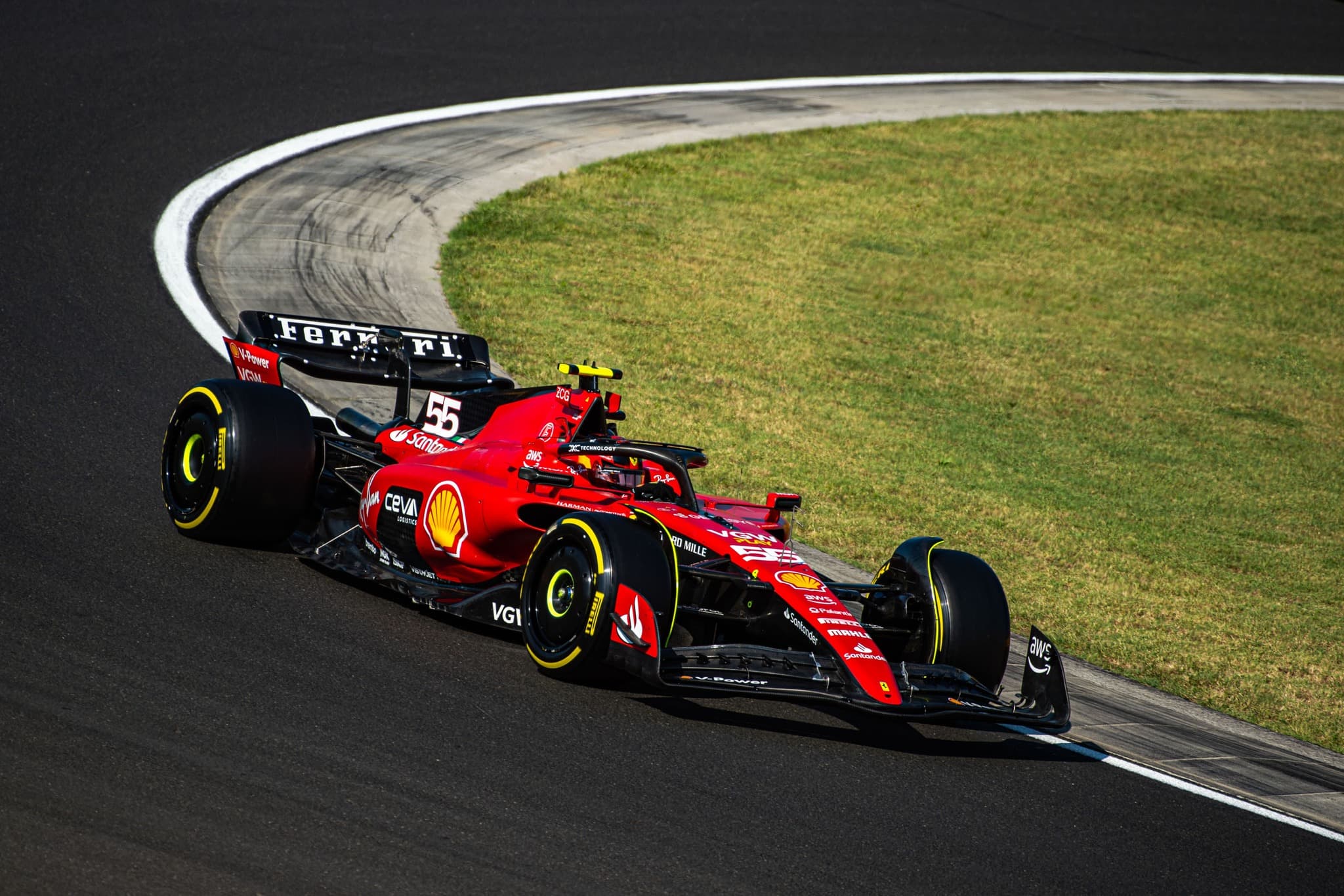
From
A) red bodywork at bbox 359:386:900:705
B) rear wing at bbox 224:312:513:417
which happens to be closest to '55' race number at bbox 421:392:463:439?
red bodywork at bbox 359:386:900:705

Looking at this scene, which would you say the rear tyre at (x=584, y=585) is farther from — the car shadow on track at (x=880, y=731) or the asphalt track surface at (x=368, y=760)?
the car shadow on track at (x=880, y=731)

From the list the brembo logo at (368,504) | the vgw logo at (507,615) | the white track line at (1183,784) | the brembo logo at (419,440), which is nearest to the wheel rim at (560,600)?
the vgw logo at (507,615)

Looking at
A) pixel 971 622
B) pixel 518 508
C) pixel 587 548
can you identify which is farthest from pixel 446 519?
pixel 971 622

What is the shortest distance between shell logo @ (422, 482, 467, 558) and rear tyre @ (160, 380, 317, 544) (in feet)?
2.68

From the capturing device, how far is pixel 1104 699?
8219 mm

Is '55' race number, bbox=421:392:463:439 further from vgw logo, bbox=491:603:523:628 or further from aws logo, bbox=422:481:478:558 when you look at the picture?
vgw logo, bbox=491:603:523:628

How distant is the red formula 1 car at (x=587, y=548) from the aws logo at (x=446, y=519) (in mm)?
11

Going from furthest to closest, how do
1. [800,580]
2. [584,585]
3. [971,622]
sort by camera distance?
[971,622] → [800,580] → [584,585]

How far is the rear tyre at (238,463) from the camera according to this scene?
789 cm

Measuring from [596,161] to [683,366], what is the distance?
595cm

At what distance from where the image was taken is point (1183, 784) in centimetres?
713

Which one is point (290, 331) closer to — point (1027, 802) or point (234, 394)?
point (234, 394)

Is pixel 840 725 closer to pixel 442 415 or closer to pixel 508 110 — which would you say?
pixel 442 415

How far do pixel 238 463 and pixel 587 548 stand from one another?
230 centimetres
